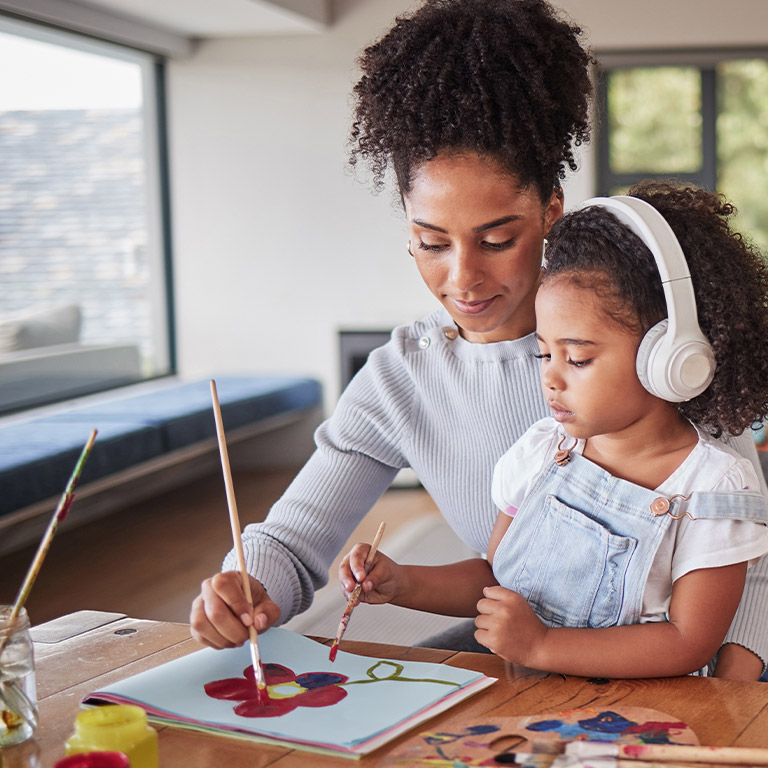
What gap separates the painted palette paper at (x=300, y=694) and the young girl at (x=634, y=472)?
96 mm

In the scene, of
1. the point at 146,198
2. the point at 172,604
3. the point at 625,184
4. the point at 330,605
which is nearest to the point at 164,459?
the point at 172,604

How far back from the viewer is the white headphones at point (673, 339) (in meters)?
1.05

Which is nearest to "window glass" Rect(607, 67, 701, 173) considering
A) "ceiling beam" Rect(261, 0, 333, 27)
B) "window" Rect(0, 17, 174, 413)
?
"ceiling beam" Rect(261, 0, 333, 27)

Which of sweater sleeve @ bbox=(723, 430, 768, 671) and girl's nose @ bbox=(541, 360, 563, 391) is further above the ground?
girl's nose @ bbox=(541, 360, 563, 391)

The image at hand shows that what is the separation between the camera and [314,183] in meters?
5.87

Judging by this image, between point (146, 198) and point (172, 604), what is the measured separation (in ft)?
10.2

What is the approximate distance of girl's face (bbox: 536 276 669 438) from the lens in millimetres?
1090

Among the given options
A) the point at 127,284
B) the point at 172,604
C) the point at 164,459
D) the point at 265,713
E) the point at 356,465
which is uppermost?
the point at 127,284

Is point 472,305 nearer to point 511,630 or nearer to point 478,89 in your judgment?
point 478,89

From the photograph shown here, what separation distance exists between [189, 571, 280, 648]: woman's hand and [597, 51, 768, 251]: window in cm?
501

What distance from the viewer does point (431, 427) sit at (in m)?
1.50

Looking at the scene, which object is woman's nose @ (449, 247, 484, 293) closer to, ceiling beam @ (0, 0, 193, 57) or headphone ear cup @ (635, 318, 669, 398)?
headphone ear cup @ (635, 318, 669, 398)

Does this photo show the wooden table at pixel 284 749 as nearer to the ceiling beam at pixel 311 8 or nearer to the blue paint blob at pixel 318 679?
the blue paint blob at pixel 318 679

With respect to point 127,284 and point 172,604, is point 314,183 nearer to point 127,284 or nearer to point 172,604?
point 127,284
